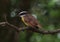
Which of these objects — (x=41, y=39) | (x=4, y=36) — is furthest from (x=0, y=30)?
(x=41, y=39)

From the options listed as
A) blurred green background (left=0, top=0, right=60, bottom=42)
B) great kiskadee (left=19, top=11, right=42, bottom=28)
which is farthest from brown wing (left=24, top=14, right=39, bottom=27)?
blurred green background (left=0, top=0, right=60, bottom=42)

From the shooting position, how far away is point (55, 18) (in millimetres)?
5930

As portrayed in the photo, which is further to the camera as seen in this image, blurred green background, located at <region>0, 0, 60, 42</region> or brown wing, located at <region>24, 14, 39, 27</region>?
blurred green background, located at <region>0, 0, 60, 42</region>

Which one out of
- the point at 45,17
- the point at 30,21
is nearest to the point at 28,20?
the point at 30,21

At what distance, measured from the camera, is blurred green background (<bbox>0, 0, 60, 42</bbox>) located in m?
5.70

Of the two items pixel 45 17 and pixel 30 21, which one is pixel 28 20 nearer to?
pixel 30 21

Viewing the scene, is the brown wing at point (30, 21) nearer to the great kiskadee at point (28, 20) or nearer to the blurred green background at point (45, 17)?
the great kiskadee at point (28, 20)

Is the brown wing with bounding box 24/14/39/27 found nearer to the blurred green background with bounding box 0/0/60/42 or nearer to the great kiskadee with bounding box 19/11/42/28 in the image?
the great kiskadee with bounding box 19/11/42/28

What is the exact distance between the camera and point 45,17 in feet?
19.7

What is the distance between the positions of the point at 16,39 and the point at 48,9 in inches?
45.4

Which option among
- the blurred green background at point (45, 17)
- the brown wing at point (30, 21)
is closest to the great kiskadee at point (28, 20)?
the brown wing at point (30, 21)

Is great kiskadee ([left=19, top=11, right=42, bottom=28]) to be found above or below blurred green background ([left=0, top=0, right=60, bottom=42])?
above

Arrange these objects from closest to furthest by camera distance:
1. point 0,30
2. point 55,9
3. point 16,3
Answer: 1. point 0,30
2. point 16,3
3. point 55,9

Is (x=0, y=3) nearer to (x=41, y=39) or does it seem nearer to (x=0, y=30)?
(x=0, y=30)
